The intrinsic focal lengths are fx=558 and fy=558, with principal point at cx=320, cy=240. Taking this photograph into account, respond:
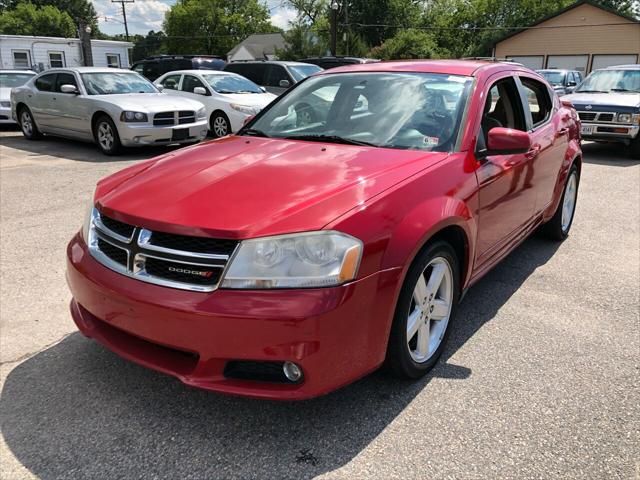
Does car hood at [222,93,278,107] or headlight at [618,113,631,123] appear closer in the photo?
headlight at [618,113,631,123]

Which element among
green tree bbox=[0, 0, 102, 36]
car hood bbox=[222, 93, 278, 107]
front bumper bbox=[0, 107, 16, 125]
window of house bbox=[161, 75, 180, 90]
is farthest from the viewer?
green tree bbox=[0, 0, 102, 36]

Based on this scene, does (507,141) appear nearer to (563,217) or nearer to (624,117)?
(563,217)

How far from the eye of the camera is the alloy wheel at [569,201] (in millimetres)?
5306

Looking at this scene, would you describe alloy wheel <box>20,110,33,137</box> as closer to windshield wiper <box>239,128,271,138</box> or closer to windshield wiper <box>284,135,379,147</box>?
windshield wiper <box>239,128,271,138</box>

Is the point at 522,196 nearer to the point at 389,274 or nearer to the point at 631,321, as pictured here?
the point at 631,321

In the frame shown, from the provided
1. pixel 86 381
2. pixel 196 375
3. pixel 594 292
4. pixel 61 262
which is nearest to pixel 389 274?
pixel 196 375

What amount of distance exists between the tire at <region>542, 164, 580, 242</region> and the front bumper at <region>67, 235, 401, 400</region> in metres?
3.30

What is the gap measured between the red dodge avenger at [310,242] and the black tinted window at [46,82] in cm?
906

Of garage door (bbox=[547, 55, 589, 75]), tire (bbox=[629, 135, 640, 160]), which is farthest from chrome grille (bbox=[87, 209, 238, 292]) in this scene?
garage door (bbox=[547, 55, 589, 75])

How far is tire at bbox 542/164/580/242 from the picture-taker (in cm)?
519

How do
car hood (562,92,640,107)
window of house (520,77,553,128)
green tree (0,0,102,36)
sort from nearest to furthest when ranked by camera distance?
window of house (520,77,553,128) → car hood (562,92,640,107) → green tree (0,0,102,36)

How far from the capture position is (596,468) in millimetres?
2346

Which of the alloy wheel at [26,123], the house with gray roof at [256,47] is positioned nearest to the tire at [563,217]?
the alloy wheel at [26,123]

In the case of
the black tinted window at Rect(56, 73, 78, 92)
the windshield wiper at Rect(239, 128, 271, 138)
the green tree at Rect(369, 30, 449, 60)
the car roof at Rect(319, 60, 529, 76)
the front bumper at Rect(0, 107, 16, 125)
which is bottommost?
the front bumper at Rect(0, 107, 16, 125)
